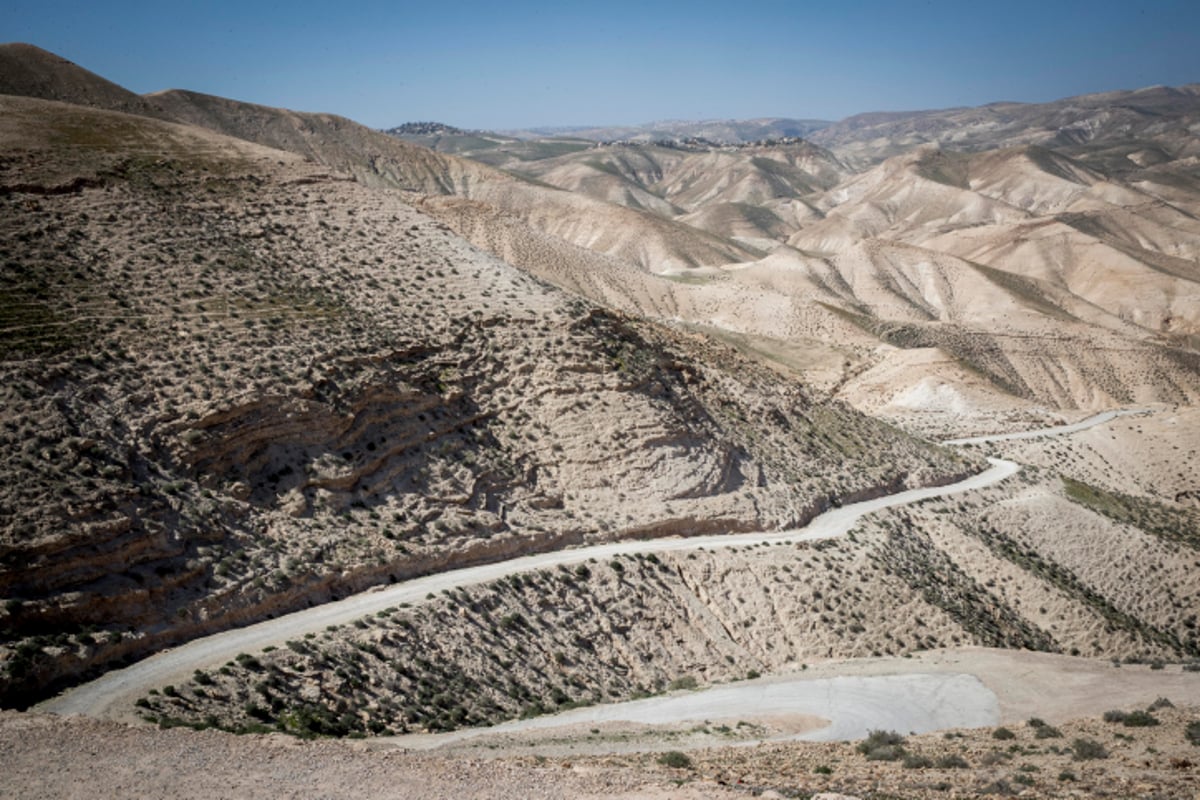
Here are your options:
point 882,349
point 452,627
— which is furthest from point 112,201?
point 882,349

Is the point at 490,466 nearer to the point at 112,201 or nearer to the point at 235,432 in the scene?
the point at 235,432

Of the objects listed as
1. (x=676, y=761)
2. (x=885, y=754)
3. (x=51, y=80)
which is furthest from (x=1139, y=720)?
(x=51, y=80)

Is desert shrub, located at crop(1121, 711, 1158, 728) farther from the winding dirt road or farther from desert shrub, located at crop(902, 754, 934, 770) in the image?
the winding dirt road

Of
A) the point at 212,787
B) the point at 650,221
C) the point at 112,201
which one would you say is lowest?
the point at 212,787

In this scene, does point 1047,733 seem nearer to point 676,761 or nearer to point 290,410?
point 676,761

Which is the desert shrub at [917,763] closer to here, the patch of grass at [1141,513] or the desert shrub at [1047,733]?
the desert shrub at [1047,733]
